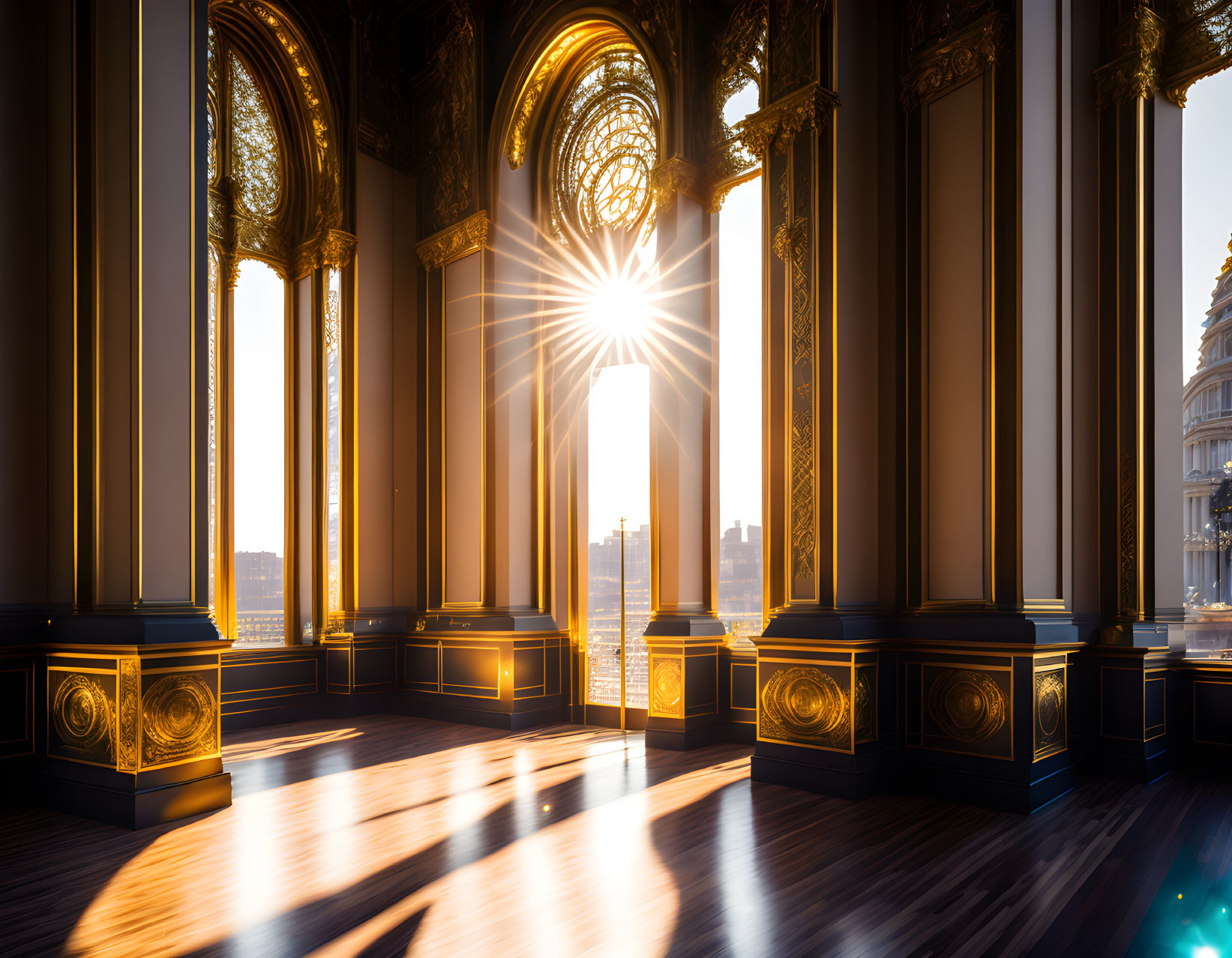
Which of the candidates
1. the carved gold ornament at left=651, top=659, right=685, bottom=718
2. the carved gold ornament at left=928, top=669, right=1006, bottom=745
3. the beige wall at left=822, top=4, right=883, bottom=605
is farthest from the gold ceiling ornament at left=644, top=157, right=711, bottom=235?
the carved gold ornament at left=928, top=669, right=1006, bottom=745

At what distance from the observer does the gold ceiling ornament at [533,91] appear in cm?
822

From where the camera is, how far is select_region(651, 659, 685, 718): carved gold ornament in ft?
22.1

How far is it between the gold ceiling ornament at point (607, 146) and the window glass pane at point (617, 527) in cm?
159

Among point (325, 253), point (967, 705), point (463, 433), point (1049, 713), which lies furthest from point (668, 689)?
point (325, 253)

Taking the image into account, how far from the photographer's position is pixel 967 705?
521cm

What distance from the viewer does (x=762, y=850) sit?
161 inches

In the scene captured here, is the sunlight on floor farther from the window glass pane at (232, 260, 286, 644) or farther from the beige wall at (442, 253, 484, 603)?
the window glass pane at (232, 260, 286, 644)

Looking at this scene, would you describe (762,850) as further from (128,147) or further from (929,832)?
(128,147)

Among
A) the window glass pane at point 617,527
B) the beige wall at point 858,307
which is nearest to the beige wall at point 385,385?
the window glass pane at point 617,527

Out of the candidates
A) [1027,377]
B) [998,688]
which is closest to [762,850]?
[998,688]

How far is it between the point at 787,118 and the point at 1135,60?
2.39 m

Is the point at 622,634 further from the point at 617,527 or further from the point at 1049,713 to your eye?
the point at 1049,713

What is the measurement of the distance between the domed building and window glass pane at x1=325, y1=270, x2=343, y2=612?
7.48 m

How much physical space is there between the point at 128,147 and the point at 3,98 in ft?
3.55
